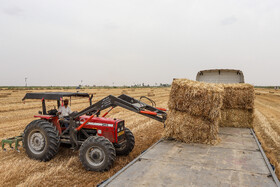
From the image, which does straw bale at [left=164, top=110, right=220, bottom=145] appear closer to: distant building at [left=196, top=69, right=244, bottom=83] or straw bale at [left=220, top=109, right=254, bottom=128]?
straw bale at [left=220, top=109, right=254, bottom=128]

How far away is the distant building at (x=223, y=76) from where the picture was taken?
9630 millimetres

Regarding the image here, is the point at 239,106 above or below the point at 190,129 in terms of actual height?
above

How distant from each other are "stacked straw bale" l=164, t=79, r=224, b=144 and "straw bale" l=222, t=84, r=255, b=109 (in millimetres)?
3007

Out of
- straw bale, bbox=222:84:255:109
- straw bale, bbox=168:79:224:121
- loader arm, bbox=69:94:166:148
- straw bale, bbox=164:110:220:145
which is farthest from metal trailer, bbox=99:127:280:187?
straw bale, bbox=222:84:255:109

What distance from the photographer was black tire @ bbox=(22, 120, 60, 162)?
576cm

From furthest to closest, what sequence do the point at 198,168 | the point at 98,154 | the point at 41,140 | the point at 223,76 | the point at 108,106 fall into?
1. the point at 223,76
2. the point at 41,140
3. the point at 108,106
4. the point at 98,154
5. the point at 198,168

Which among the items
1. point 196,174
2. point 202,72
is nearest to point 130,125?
point 202,72

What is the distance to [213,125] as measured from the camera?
19.3 feet

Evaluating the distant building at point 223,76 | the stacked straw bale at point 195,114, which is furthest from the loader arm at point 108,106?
the distant building at point 223,76

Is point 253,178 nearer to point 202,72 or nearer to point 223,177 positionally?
point 223,177

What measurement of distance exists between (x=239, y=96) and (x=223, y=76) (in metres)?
1.54

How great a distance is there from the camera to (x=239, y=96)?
28.1 feet

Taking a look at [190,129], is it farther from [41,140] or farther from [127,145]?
[41,140]

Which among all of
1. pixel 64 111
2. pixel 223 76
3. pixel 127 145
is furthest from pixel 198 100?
pixel 223 76
